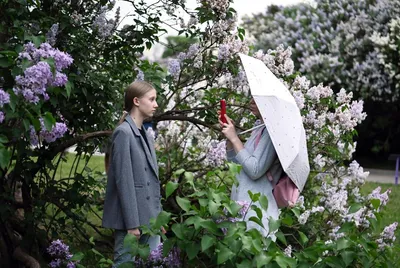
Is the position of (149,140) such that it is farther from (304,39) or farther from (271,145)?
(304,39)

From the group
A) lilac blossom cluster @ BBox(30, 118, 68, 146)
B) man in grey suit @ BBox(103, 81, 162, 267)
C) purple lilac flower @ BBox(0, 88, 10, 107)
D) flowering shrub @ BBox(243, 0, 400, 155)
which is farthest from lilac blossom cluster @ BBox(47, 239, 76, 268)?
flowering shrub @ BBox(243, 0, 400, 155)

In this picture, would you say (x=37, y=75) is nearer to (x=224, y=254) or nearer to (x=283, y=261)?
(x=224, y=254)

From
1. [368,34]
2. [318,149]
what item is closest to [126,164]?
[318,149]

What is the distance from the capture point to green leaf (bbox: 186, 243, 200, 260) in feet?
9.68

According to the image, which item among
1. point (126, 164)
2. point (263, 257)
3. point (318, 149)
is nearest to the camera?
point (263, 257)

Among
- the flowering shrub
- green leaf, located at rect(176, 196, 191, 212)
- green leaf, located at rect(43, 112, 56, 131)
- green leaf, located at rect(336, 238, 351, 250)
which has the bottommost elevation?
the flowering shrub

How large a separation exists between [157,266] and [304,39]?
437 inches

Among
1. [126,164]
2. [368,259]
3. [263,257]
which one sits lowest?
[368,259]

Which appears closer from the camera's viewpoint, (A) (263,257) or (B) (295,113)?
(A) (263,257)

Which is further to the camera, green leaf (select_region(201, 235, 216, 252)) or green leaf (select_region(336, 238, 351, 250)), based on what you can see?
green leaf (select_region(336, 238, 351, 250))

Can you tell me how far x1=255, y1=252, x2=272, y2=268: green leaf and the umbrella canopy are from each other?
95cm

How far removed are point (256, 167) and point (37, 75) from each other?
1.25 m

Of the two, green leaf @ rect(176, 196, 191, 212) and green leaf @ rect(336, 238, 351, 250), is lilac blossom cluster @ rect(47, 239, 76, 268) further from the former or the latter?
green leaf @ rect(336, 238, 351, 250)

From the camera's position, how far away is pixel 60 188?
197 inches
